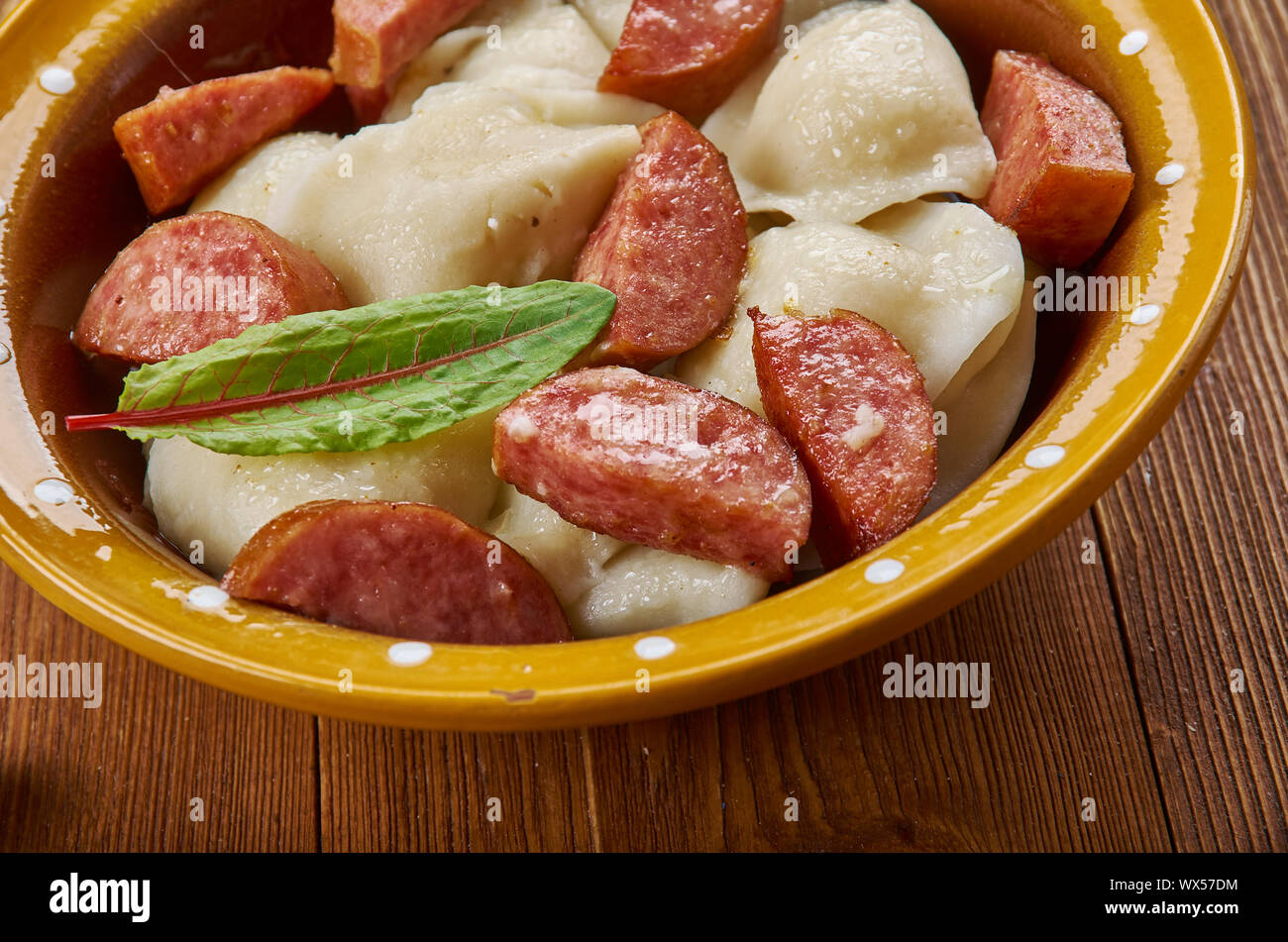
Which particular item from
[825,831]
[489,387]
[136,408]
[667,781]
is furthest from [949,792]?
[136,408]

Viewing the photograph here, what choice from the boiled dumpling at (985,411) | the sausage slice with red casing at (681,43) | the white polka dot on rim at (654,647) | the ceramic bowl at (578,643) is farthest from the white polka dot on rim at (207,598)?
the sausage slice with red casing at (681,43)

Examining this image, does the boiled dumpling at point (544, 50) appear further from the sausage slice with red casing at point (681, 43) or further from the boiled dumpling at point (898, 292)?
the boiled dumpling at point (898, 292)

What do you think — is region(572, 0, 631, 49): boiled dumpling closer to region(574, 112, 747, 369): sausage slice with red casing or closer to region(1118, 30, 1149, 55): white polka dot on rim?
region(574, 112, 747, 369): sausage slice with red casing

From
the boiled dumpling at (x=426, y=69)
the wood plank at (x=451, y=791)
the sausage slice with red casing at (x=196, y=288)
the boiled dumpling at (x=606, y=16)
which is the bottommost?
the wood plank at (x=451, y=791)

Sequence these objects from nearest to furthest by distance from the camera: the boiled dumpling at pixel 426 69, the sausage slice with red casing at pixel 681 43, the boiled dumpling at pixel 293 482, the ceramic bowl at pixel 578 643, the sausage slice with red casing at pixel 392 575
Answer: the ceramic bowl at pixel 578 643, the sausage slice with red casing at pixel 392 575, the boiled dumpling at pixel 293 482, the sausage slice with red casing at pixel 681 43, the boiled dumpling at pixel 426 69

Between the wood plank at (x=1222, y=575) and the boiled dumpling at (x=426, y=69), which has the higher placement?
the boiled dumpling at (x=426, y=69)

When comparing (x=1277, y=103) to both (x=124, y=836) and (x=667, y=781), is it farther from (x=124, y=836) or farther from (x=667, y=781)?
(x=124, y=836)
